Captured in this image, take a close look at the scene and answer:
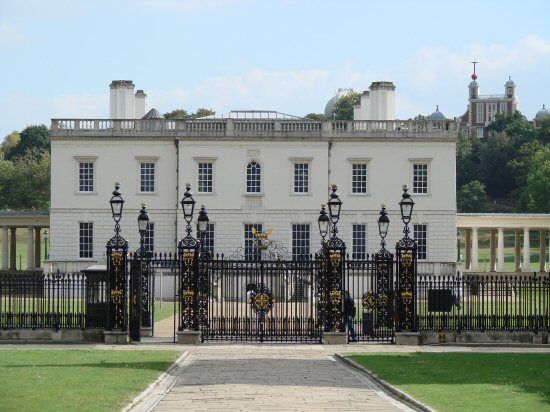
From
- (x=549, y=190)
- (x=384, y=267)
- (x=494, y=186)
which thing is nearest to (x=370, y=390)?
(x=384, y=267)

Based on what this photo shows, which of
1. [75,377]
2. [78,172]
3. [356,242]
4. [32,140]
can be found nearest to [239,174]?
[356,242]

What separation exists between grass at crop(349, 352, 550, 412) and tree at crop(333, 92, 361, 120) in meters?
93.7

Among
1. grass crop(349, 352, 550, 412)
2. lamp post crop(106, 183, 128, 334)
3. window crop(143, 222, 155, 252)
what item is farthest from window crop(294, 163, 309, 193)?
grass crop(349, 352, 550, 412)

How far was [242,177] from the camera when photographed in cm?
6625

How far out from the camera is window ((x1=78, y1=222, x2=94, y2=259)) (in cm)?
6616

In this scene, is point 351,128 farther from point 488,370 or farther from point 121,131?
point 488,370

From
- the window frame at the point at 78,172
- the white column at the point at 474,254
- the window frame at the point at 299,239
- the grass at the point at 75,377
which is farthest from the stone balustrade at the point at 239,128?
the grass at the point at 75,377

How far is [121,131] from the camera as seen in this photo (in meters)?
66.1

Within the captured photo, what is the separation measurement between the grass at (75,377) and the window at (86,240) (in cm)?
3350

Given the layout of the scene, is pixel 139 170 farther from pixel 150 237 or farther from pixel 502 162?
pixel 502 162

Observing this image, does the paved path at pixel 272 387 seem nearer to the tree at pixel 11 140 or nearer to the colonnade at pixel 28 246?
the colonnade at pixel 28 246

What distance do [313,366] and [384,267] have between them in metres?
8.42

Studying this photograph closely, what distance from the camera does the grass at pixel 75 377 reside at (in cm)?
2197

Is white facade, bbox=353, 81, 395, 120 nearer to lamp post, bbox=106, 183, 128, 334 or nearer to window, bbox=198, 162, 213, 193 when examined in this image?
window, bbox=198, 162, 213, 193
